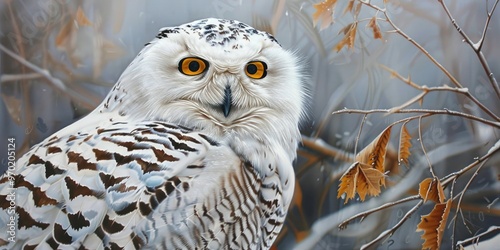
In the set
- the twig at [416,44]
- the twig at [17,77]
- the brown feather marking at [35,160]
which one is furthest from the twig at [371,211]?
the twig at [17,77]

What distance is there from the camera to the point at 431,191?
1.22 metres

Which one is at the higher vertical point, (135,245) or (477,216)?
(477,216)

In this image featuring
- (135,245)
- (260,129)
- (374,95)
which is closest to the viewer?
(135,245)

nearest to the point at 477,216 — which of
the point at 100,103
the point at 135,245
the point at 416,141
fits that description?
the point at 416,141

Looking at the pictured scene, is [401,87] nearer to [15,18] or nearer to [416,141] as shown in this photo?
[416,141]

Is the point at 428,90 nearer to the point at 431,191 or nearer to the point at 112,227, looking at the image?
the point at 431,191

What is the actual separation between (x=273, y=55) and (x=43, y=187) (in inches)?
24.4

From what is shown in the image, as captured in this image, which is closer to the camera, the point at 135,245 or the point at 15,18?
the point at 135,245

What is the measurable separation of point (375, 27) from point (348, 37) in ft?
0.25

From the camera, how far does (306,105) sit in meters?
1.30

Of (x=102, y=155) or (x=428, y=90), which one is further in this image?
(x=428, y=90)

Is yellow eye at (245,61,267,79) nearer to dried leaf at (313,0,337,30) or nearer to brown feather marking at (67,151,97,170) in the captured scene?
dried leaf at (313,0,337,30)

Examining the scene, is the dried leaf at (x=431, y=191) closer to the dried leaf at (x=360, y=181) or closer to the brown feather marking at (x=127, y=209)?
the dried leaf at (x=360, y=181)

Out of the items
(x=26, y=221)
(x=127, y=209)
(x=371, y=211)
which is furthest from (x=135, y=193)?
(x=371, y=211)
